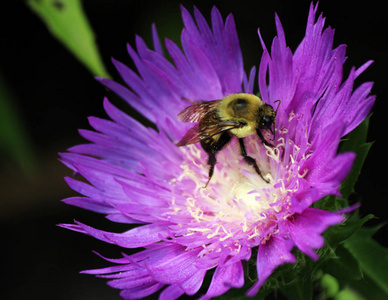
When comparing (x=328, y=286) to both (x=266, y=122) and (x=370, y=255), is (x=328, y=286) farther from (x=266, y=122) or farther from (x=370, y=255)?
(x=266, y=122)

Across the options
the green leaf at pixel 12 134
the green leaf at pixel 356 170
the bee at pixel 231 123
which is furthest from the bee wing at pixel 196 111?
the green leaf at pixel 12 134

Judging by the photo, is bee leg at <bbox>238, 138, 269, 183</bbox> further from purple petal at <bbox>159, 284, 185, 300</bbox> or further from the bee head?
purple petal at <bbox>159, 284, 185, 300</bbox>

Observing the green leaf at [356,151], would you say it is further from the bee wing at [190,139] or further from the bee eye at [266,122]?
the bee wing at [190,139]

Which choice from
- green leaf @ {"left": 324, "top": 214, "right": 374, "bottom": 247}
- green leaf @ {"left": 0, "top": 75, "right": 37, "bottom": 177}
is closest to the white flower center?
green leaf @ {"left": 324, "top": 214, "right": 374, "bottom": 247}

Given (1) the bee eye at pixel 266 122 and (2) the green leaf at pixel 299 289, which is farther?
(1) the bee eye at pixel 266 122

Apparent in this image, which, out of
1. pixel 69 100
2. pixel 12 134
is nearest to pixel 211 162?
pixel 12 134

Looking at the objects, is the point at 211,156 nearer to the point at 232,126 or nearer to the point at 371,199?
the point at 232,126

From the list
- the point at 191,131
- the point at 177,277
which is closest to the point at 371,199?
the point at 191,131
